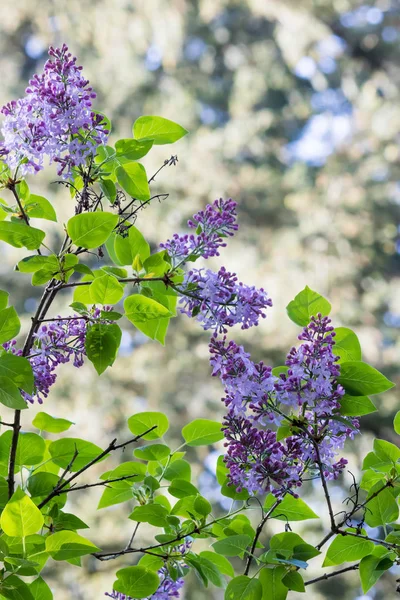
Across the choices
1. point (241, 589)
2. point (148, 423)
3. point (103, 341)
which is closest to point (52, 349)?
point (103, 341)

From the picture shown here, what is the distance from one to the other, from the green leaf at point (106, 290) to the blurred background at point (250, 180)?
604cm

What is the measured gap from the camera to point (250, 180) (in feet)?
30.7

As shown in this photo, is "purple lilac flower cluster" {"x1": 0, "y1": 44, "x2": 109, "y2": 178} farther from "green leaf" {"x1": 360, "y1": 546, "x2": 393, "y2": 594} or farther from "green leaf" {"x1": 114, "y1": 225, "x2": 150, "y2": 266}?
"green leaf" {"x1": 360, "y1": 546, "x2": 393, "y2": 594}

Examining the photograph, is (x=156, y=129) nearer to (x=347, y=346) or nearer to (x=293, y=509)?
(x=347, y=346)

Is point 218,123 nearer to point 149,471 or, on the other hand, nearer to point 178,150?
point 178,150

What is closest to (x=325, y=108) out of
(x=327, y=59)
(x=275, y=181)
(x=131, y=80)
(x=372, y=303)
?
(x=327, y=59)

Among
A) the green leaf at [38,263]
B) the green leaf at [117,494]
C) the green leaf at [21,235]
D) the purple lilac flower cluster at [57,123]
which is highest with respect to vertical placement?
the purple lilac flower cluster at [57,123]

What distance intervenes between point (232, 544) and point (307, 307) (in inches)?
12.8

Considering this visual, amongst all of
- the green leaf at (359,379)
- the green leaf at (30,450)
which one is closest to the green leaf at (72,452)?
the green leaf at (30,450)

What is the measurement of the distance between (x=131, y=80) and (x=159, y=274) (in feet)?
31.8

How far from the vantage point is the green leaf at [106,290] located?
2.92 feet

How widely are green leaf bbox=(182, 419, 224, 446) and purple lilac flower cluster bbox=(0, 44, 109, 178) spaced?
0.42 metres

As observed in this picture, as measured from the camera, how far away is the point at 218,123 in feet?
36.8

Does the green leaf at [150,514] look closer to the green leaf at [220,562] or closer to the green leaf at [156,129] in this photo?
the green leaf at [220,562]
